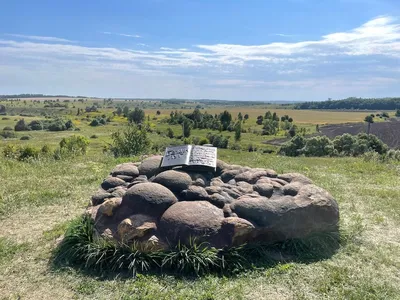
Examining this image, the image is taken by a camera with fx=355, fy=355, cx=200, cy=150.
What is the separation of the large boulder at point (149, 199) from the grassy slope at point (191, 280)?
3.93ft

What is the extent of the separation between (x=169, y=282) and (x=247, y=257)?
1286 mm

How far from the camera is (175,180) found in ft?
21.3

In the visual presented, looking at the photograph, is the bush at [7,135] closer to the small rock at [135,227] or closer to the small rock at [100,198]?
the small rock at [100,198]

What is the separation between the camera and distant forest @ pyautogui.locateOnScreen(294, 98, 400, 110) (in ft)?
384

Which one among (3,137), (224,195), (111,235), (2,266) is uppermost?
(224,195)

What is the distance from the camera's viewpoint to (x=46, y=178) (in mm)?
10641

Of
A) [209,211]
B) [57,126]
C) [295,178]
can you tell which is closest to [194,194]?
[209,211]

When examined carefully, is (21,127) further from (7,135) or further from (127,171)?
(127,171)

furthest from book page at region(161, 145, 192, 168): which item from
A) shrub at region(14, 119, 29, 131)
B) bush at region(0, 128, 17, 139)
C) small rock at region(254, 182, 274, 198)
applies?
shrub at region(14, 119, 29, 131)

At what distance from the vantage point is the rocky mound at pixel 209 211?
214 inches

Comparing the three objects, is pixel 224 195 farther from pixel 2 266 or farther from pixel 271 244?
pixel 2 266

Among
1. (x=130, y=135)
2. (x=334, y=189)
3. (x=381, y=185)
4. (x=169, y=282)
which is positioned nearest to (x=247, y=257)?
(x=169, y=282)

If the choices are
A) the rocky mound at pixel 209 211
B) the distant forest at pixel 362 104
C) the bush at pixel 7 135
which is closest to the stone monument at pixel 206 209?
the rocky mound at pixel 209 211

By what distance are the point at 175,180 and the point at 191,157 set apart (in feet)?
3.48
